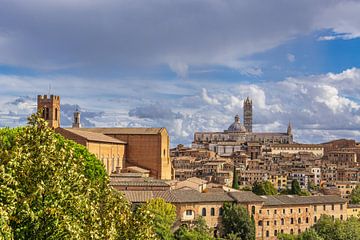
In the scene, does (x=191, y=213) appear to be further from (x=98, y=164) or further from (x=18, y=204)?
(x=18, y=204)

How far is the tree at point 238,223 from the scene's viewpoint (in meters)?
41.1

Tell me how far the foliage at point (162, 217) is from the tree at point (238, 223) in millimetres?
6711

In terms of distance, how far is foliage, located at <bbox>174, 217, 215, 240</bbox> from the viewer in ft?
113

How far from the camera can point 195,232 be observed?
35.7m

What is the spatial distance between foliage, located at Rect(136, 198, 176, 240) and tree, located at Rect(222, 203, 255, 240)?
671 cm

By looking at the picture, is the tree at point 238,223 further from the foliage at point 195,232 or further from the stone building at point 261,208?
the foliage at point 195,232

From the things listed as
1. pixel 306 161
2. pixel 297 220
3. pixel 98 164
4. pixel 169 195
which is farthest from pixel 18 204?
pixel 306 161

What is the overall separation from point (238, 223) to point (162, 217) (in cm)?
957

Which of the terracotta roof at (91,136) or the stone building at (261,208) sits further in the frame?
the terracotta roof at (91,136)

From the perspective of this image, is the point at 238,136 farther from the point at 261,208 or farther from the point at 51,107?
the point at 261,208

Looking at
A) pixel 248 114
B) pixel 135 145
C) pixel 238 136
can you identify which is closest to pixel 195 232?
pixel 135 145

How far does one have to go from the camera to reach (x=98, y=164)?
33.4 m

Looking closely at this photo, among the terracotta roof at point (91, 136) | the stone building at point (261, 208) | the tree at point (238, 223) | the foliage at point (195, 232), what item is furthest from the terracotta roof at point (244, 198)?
the terracotta roof at point (91, 136)

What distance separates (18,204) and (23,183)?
20.0 inches
